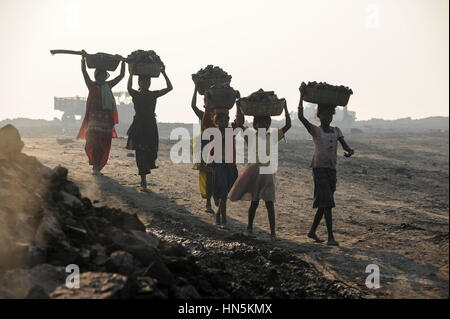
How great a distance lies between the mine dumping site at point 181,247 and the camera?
3.62 m

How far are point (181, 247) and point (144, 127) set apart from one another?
4.58 metres

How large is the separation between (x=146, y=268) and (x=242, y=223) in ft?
11.3

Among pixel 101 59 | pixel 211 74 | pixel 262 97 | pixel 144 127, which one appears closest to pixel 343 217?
pixel 262 97

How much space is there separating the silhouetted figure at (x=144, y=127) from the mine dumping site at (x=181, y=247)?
24.5 inches

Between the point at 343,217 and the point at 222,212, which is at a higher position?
the point at 222,212

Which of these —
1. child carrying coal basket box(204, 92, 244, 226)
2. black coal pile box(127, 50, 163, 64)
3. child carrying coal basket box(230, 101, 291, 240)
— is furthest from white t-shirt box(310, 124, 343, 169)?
black coal pile box(127, 50, 163, 64)

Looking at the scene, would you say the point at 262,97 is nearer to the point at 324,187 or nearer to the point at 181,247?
the point at 324,187

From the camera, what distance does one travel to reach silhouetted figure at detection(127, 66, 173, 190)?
8573 mm

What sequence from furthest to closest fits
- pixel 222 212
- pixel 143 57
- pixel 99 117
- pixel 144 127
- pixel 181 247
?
pixel 99 117
pixel 144 127
pixel 143 57
pixel 222 212
pixel 181 247

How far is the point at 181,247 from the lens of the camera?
4660 mm

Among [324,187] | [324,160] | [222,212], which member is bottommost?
[222,212]
